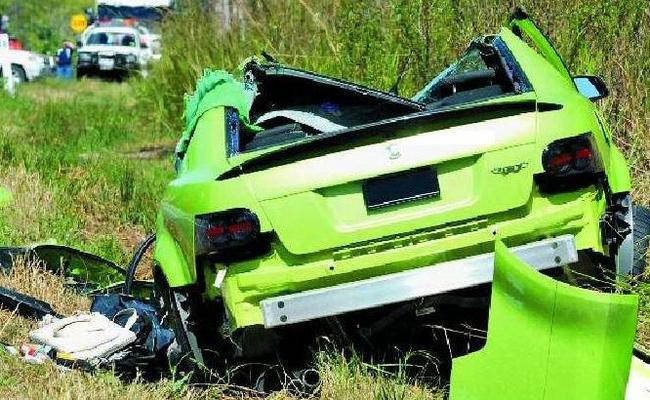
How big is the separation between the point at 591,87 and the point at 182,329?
2.19 meters

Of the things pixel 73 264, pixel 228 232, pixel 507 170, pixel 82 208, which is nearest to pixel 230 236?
pixel 228 232

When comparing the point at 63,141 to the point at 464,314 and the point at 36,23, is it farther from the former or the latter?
the point at 36,23

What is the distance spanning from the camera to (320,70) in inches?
424

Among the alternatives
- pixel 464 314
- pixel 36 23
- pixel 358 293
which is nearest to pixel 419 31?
pixel 464 314

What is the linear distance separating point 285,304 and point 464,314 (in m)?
0.97

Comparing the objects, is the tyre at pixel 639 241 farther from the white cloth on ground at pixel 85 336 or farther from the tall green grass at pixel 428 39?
the white cloth on ground at pixel 85 336

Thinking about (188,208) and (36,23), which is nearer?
(188,208)

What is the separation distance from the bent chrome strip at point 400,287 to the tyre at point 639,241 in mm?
759

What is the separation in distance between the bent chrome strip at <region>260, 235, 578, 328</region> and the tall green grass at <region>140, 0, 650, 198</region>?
2.57m

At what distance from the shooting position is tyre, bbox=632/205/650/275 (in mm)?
5410

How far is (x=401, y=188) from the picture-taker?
486 centimetres

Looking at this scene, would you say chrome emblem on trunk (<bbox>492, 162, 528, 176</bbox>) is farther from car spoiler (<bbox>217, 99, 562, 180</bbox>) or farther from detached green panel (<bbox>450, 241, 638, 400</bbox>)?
detached green panel (<bbox>450, 241, 638, 400</bbox>)

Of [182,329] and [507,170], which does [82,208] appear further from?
[507,170]

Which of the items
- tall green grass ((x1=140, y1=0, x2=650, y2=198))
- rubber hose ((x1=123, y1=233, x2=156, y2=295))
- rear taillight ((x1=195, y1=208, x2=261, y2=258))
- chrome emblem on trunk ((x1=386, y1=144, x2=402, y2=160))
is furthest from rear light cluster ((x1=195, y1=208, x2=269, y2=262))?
tall green grass ((x1=140, y1=0, x2=650, y2=198))
